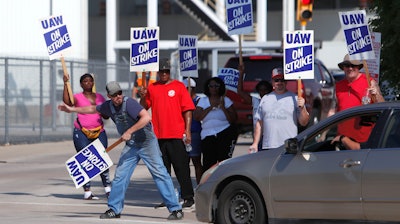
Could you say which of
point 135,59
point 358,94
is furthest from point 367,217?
point 135,59

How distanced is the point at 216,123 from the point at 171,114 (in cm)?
71

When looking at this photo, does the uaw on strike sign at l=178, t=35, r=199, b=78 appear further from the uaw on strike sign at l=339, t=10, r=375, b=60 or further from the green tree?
the uaw on strike sign at l=339, t=10, r=375, b=60

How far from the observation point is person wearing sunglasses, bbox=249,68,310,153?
1323cm

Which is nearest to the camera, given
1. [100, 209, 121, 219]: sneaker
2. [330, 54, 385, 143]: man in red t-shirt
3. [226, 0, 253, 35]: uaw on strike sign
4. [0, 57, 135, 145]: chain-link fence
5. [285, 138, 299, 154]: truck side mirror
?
[285, 138, 299, 154]: truck side mirror

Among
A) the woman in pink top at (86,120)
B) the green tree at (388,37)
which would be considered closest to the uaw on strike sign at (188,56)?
the woman in pink top at (86,120)

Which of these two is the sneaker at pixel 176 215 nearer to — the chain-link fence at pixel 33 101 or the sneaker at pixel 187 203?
the sneaker at pixel 187 203

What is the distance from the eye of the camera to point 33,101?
103 feet

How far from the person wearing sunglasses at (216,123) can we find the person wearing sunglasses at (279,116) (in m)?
1.81

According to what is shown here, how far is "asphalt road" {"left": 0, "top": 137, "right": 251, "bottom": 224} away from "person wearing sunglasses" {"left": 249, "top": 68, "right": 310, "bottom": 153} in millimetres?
1327

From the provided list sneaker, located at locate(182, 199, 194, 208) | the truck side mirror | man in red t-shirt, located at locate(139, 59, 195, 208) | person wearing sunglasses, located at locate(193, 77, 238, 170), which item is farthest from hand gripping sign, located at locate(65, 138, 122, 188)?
the truck side mirror

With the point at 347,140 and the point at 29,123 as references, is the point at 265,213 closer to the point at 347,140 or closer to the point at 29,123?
the point at 347,140

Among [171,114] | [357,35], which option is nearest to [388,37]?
[357,35]

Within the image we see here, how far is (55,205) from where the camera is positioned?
1566cm

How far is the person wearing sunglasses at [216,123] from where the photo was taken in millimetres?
15180
